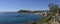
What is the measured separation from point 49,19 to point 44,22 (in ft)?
2.74

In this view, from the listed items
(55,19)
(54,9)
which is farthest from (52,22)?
(54,9)

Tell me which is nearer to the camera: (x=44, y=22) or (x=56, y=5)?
(x=44, y=22)

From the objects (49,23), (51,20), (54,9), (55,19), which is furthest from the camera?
(54,9)

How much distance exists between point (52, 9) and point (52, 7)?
9.2 inches

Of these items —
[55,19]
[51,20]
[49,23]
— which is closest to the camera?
[49,23]

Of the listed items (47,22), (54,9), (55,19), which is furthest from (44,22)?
(54,9)

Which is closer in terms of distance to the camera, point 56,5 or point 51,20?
point 51,20

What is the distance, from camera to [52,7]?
51.5 ft

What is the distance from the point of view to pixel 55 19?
10984 millimetres

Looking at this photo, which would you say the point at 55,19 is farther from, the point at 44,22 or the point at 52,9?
the point at 52,9

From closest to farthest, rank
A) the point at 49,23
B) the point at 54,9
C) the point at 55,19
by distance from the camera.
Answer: the point at 49,23 → the point at 55,19 → the point at 54,9

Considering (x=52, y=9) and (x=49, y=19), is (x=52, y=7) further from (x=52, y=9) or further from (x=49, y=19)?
(x=49, y=19)

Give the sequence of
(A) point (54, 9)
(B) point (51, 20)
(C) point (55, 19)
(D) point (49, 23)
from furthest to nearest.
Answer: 1. (A) point (54, 9)
2. (C) point (55, 19)
3. (B) point (51, 20)
4. (D) point (49, 23)

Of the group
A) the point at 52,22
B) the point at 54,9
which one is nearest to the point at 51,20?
the point at 52,22
